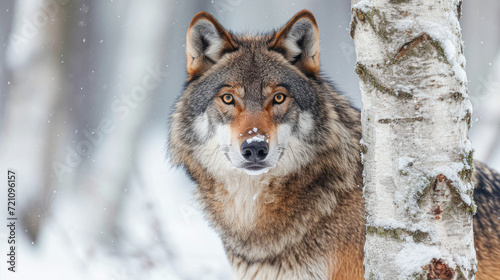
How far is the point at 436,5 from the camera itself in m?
1.50

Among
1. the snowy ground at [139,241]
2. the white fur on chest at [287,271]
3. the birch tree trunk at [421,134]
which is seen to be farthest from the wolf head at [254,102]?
the snowy ground at [139,241]

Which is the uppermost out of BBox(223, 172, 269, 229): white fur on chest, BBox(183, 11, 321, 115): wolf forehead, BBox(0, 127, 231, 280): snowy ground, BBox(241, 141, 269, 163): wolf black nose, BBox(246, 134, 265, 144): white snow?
BBox(183, 11, 321, 115): wolf forehead

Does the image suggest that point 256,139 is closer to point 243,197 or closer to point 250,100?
point 250,100

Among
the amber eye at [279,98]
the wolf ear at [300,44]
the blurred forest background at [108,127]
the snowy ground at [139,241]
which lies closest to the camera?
the amber eye at [279,98]

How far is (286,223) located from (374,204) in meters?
1.34

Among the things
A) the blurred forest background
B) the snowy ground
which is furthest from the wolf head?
the blurred forest background

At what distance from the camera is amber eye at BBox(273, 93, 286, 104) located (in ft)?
9.17

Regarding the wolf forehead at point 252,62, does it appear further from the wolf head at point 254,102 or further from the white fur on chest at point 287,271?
the white fur on chest at point 287,271

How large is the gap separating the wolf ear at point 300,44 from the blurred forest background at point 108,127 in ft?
9.77

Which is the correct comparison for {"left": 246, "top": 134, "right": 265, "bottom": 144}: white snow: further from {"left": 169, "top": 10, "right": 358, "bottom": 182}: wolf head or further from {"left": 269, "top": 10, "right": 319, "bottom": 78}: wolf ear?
{"left": 269, "top": 10, "right": 319, "bottom": 78}: wolf ear

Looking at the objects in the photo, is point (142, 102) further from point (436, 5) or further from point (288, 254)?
point (436, 5)

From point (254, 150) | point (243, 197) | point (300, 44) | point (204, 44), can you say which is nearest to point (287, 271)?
point (243, 197)

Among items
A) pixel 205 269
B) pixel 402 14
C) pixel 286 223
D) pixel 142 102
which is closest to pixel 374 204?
pixel 402 14

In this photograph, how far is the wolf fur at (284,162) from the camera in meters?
2.82
